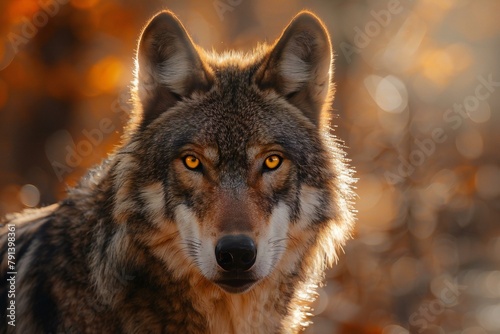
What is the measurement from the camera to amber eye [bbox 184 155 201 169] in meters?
3.88

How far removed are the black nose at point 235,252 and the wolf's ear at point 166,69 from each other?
3.68 feet

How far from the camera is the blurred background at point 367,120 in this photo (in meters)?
9.20

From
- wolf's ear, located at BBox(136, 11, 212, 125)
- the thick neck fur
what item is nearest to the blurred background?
wolf's ear, located at BBox(136, 11, 212, 125)

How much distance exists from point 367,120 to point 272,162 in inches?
273

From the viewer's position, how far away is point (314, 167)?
4160 millimetres

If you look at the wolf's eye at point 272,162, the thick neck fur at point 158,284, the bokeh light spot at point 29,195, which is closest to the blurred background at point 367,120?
the bokeh light spot at point 29,195

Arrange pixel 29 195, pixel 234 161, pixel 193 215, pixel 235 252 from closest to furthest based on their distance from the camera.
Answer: pixel 235 252 → pixel 193 215 → pixel 234 161 → pixel 29 195

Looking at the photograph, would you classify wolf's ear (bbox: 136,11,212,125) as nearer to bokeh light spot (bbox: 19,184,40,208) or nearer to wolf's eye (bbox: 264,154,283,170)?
wolf's eye (bbox: 264,154,283,170)

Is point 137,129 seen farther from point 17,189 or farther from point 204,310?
point 17,189

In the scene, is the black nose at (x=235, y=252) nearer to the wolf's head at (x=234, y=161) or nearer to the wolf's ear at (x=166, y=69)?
the wolf's head at (x=234, y=161)

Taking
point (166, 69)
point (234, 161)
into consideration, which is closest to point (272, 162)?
point (234, 161)

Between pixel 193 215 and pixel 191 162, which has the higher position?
pixel 191 162

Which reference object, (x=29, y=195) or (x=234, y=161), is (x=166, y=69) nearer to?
(x=234, y=161)

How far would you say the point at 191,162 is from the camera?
12.8 ft
